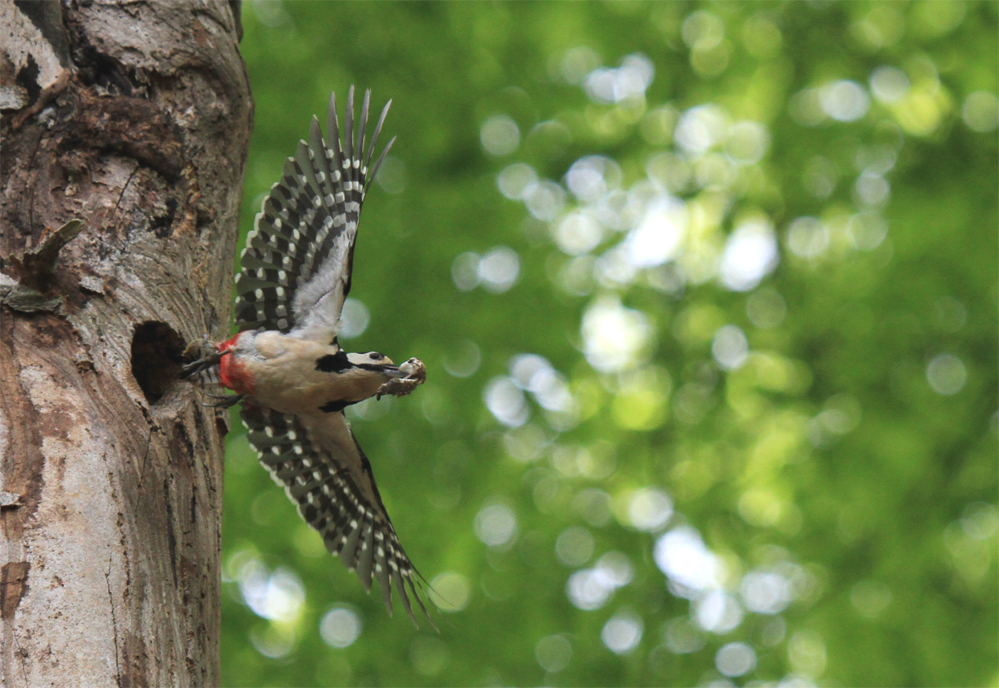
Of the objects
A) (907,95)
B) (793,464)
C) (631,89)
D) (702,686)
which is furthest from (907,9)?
(702,686)

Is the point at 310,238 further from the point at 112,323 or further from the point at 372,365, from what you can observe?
the point at 112,323

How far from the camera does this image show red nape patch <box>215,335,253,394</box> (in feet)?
12.9

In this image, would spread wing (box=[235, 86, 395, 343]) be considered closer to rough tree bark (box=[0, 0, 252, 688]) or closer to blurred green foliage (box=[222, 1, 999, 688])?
rough tree bark (box=[0, 0, 252, 688])

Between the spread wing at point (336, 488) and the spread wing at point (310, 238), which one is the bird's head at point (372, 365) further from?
the spread wing at point (336, 488)

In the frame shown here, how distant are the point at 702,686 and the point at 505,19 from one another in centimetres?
593

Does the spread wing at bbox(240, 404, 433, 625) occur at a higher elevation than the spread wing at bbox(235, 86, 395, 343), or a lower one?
lower

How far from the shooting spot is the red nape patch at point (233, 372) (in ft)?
12.9

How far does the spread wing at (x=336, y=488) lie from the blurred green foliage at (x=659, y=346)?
7.03 feet

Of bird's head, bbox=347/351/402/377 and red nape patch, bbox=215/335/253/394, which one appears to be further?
bird's head, bbox=347/351/402/377

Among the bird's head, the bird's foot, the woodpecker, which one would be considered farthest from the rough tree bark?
the bird's foot


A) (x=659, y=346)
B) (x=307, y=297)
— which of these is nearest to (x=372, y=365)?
(x=307, y=297)

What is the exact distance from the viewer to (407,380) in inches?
162

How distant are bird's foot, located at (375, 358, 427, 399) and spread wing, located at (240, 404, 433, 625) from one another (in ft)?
1.85

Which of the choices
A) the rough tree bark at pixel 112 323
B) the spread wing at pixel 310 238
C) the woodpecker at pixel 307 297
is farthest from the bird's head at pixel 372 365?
the rough tree bark at pixel 112 323
